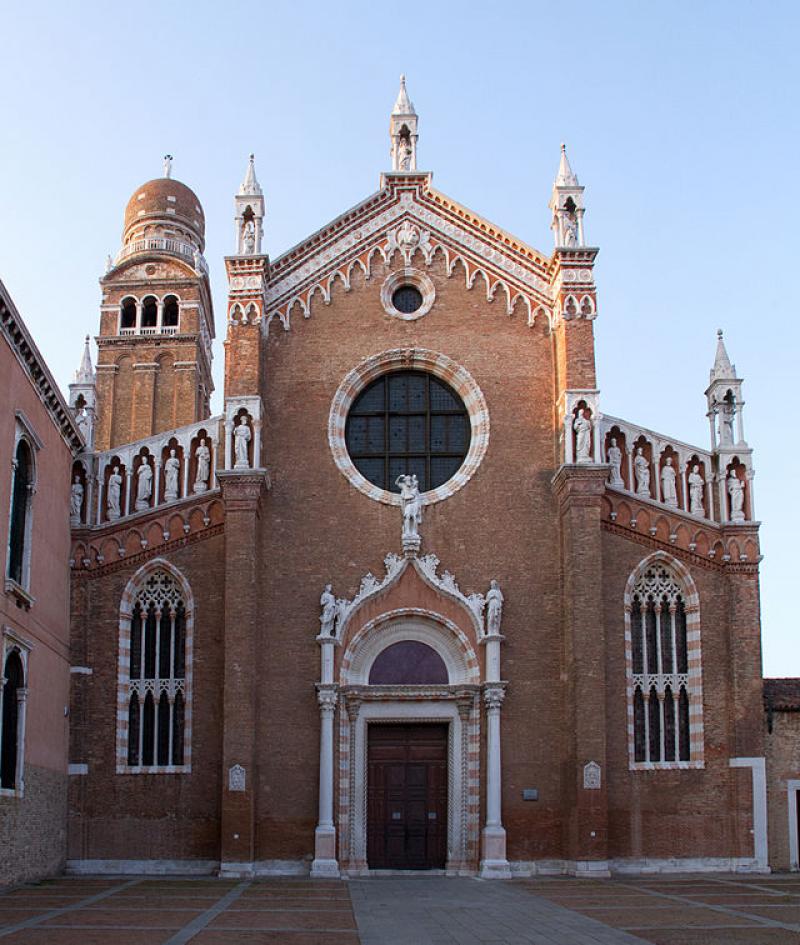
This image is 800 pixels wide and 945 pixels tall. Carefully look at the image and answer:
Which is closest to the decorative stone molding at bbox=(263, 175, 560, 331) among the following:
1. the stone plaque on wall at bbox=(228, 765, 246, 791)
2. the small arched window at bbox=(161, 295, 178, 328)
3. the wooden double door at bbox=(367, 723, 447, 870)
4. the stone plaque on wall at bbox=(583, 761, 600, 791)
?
the wooden double door at bbox=(367, 723, 447, 870)

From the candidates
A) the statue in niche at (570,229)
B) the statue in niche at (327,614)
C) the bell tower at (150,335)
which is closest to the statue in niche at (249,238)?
the statue in niche at (570,229)

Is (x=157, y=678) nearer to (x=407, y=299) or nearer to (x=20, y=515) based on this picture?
(x=20, y=515)

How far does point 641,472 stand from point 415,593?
5514 mm

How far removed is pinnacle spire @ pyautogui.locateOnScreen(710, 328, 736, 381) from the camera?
92.7 feet

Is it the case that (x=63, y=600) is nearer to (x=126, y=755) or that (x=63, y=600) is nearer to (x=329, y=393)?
(x=126, y=755)

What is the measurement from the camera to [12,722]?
2273 cm

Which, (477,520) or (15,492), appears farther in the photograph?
(477,520)

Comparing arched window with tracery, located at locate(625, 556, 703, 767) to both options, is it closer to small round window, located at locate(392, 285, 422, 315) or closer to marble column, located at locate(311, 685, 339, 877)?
marble column, located at locate(311, 685, 339, 877)

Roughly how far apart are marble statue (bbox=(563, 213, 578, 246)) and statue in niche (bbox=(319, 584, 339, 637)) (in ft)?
30.8

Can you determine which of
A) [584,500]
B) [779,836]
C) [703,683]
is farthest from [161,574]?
[779,836]

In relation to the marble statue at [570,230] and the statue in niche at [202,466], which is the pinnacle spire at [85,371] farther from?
the marble statue at [570,230]

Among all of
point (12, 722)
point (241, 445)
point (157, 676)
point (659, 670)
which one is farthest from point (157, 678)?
point (659, 670)

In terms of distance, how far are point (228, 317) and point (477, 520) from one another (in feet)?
23.0

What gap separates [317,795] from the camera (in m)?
25.9
